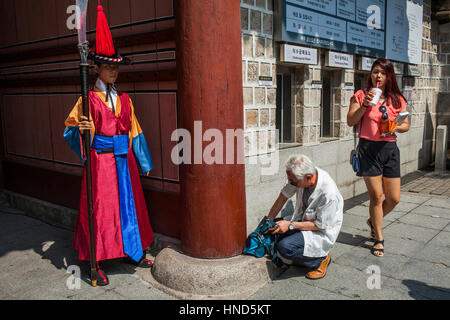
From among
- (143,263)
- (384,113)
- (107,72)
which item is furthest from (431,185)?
(107,72)

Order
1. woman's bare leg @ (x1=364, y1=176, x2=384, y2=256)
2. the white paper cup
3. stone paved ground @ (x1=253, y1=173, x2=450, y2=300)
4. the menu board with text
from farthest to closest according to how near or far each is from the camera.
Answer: the menu board with text → woman's bare leg @ (x1=364, y1=176, x2=384, y2=256) → the white paper cup → stone paved ground @ (x1=253, y1=173, x2=450, y2=300)

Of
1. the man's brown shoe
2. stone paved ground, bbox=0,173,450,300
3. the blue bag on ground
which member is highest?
the blue bag on ground

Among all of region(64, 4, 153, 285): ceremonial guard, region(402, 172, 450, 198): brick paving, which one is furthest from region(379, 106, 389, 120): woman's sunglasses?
region(402, 172, 450, 198): brick paving

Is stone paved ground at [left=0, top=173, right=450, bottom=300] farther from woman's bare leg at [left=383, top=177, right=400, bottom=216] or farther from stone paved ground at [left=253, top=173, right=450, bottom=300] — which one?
woman's bare leg at [left=383, top=177, right=400, bottom=216]

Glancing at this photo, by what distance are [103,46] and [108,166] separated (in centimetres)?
105

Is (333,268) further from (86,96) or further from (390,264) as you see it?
(86,96)

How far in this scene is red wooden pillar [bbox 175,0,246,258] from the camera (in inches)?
133

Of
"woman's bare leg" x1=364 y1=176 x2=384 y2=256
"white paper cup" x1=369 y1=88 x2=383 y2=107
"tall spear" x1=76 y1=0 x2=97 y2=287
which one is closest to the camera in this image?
"tall spear" x1=76 y1=0 x2=97 y2=287

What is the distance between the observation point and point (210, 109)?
3445mm

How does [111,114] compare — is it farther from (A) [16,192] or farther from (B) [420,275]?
(A) [16,192]

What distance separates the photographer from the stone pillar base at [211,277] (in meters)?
3.43

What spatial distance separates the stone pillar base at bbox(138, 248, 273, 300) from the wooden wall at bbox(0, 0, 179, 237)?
0.64 metres

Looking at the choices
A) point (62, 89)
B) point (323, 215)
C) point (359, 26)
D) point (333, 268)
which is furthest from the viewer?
point (359, 26)

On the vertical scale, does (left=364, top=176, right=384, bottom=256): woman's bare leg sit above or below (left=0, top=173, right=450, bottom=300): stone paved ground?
above
